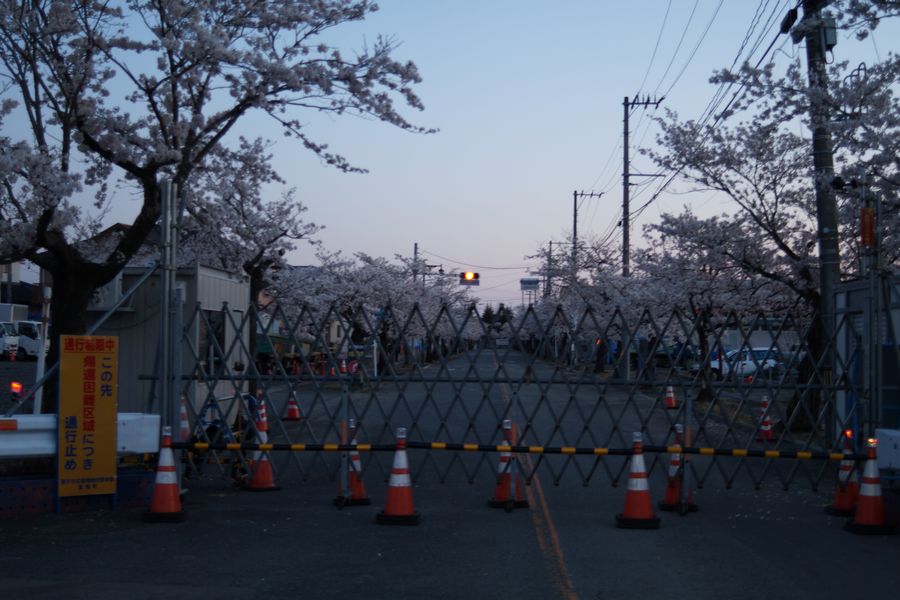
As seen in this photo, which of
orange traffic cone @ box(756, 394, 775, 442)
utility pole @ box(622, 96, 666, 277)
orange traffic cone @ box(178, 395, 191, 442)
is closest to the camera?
orange traffic cone @ box(178, 395, 191, 442)

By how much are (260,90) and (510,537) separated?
25.7ft

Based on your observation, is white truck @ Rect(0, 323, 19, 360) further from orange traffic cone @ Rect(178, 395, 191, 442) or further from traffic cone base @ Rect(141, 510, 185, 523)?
traffic cone base @ Rect(141, 510, 185, 523)

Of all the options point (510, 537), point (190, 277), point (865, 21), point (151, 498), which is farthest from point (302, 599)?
point (865, 21)

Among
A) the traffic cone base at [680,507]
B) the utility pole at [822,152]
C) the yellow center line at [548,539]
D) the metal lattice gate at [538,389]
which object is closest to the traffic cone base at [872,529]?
the metal lattice gate at [538,389]

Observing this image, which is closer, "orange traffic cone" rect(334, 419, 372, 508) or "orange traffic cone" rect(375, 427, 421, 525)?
"orange traffic cone" rect(375, 427, 421, 525)

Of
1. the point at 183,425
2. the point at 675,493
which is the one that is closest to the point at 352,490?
the point at 183,425

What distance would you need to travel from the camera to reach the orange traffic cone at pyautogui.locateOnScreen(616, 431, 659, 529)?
10312mm

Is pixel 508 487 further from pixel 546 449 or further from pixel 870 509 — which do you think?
pixel 870 509

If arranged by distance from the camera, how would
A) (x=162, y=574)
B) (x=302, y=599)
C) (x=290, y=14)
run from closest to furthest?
(x=302, y=599) → (x=162, y=574) → (x=290, y=14)

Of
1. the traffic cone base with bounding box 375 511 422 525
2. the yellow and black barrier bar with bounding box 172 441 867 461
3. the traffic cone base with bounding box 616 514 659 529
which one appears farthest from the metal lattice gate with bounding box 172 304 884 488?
the traffic cone base with bounding box 375 511 422 525

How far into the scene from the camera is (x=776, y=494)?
13086mm

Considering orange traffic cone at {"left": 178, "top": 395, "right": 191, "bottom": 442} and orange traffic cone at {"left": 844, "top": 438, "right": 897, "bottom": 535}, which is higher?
orange traffic cone at {"left": 178, "top": 395, "right": 191, "bottom": 442}

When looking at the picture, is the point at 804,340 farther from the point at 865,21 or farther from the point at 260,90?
the point at 260,90

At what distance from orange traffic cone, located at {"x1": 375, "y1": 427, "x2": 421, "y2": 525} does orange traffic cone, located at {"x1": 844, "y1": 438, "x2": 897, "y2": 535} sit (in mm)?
4787
